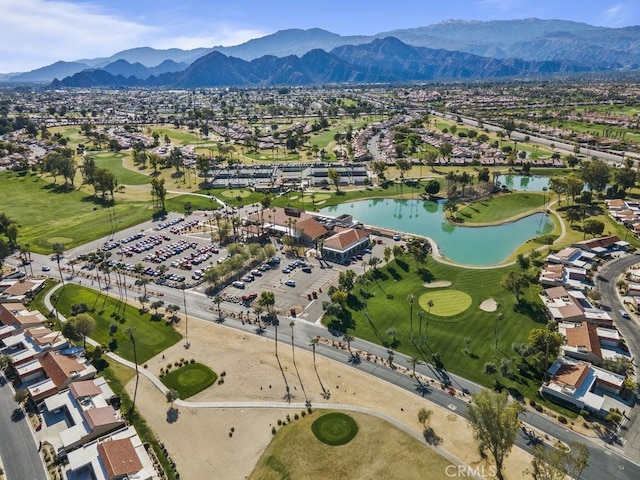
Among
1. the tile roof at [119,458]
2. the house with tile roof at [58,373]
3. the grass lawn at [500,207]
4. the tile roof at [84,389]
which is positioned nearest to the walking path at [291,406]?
the house with tile roof at [58,373]

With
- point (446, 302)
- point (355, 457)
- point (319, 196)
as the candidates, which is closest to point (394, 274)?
point (446, 302)

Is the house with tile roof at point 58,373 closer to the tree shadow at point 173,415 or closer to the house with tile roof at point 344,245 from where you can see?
the tree shadow at point 173,415

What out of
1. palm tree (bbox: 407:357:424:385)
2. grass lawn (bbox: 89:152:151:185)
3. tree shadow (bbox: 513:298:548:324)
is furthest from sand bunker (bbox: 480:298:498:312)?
grass lawn (bbox: 89:152:151:185)

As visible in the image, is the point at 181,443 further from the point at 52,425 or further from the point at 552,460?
the point at 552,460

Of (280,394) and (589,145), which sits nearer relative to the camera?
(280,394)

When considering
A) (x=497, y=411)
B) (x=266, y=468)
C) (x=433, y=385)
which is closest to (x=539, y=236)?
(x=433, y=385)

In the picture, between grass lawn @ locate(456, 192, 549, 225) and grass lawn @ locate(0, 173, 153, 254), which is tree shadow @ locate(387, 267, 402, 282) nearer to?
grass lawn @ locate(456, 192, 549, 225)
